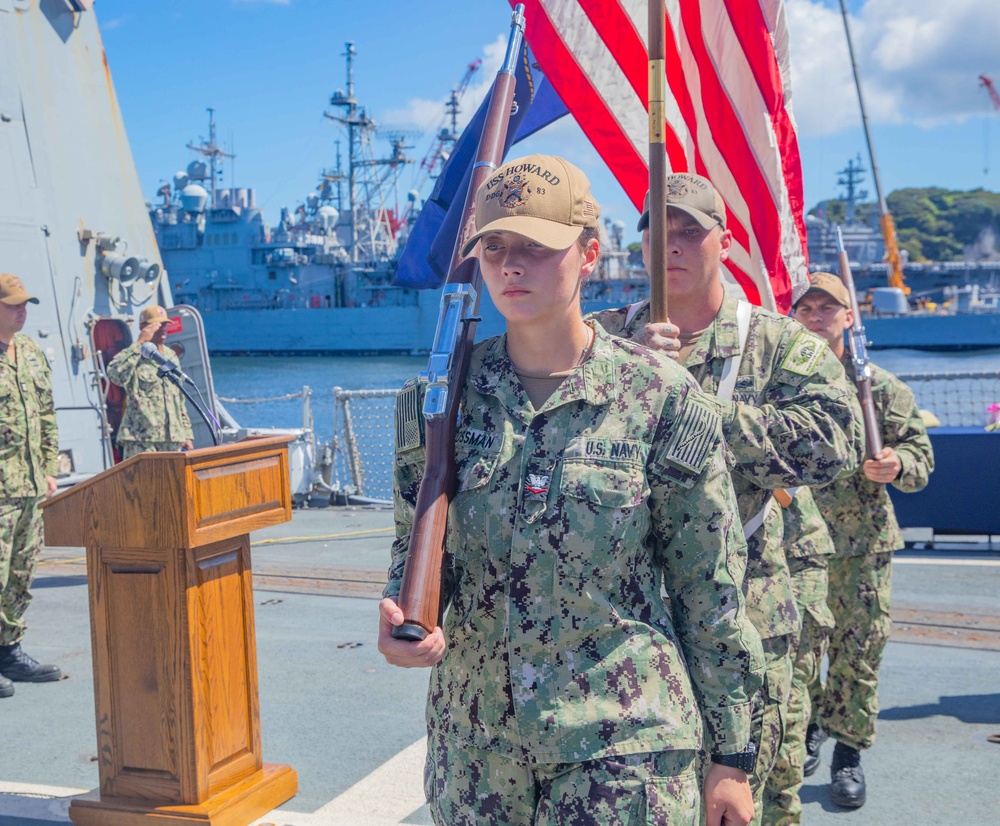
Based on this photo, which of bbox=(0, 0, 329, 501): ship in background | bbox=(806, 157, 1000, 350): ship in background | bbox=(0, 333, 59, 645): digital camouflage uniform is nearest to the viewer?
bbox=(0, 333, 59, 645): digital camouflage uniform

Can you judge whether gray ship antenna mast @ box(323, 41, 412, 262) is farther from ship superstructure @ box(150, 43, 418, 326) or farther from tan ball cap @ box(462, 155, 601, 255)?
tan ball cap @ box(462, 155, 601, 255)

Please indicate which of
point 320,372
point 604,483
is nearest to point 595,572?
point 604,483

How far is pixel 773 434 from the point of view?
256 centimetres

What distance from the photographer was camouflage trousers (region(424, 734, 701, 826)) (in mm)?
1651

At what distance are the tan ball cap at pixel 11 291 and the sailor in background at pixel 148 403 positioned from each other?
93.5 inches

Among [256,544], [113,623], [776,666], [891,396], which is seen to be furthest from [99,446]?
[776,666]

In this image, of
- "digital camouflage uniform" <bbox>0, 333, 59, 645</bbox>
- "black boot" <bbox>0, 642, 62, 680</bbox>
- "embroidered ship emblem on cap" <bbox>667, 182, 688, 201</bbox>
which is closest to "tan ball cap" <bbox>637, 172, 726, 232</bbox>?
"embroidered ship emblem on cap" <bbox>667, 182, 688, 201</bbox>

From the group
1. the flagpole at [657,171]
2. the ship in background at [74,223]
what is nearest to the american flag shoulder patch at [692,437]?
the flagpole at [657,171]

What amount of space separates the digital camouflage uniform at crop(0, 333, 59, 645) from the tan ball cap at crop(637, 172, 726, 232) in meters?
3.60

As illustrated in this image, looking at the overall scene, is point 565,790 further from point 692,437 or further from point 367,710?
point 367,710

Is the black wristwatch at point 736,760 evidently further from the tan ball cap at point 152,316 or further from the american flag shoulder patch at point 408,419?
the tan ball cap at point 152,316

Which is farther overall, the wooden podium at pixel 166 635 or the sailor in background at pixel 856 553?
the sailor in background at pixel 856 553

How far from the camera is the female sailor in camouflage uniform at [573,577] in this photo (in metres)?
1.69

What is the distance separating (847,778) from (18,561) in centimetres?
381
